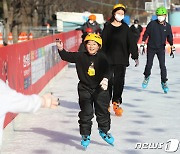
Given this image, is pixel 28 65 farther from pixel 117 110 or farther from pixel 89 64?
pixel 89 64

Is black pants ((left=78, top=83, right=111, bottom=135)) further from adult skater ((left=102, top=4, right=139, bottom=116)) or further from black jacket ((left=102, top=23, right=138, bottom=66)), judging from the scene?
black jacket ((left=102, top=23, right=138, bottom=66))

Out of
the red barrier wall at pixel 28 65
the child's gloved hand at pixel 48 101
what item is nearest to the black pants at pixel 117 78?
the red barrier wall at pixel 28 65

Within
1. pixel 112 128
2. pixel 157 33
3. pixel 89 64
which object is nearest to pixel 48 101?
pixel 89 64

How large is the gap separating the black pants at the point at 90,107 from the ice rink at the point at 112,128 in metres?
0.24

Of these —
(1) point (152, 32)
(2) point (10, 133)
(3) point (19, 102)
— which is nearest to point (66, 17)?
(1) point (152, 32)

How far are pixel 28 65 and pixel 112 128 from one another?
2047mm

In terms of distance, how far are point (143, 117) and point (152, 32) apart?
8.26 ft

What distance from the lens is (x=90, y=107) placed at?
17.3 ft

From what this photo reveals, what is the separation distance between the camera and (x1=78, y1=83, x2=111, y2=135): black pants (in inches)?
205

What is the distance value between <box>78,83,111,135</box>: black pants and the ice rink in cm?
24

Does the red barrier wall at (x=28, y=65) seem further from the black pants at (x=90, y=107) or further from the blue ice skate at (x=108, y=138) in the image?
the blue ice skate at (x=108, y=138)

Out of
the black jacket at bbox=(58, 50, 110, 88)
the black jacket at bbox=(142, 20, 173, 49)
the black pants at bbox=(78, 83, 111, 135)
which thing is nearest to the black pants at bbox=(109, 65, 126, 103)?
the black pants at bbox=(78, 83, 111, 135)

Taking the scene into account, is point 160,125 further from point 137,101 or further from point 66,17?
point 66,17

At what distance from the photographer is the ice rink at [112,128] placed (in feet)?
17.2
